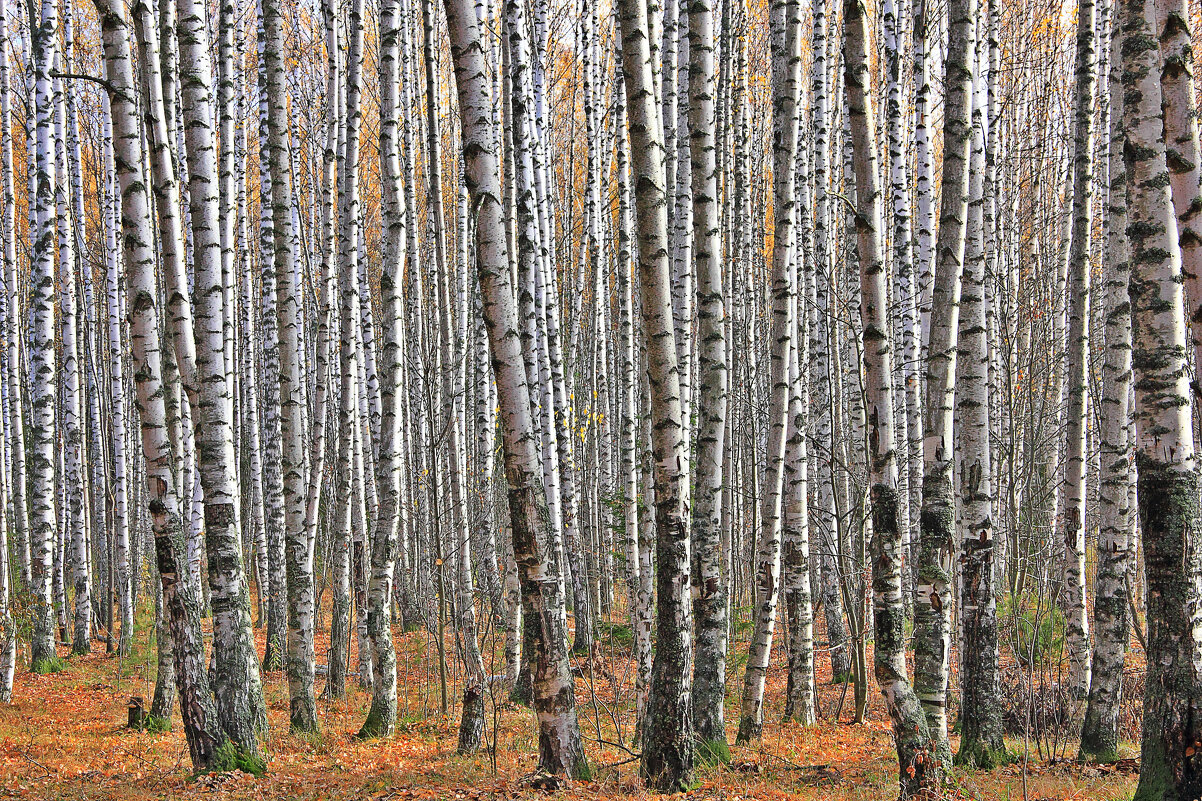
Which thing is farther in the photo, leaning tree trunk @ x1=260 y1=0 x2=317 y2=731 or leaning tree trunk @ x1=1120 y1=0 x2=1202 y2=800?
leaning tree trunk @ x1=260 y1=0 x2=317 y2=731

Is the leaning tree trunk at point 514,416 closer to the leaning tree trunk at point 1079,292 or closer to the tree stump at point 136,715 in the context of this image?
the leaning tree trunk at point 1079,292

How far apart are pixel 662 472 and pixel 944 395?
75.9 inches

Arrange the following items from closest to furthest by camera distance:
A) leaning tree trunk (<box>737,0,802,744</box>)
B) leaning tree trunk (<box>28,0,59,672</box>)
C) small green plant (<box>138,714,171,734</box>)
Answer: leaning tree trunk (<box>737,0,802,744</box>) → small green plant (<box>138,714,171,734</box>) → leaning tree trunk (<box>28,0,59,672</box>)

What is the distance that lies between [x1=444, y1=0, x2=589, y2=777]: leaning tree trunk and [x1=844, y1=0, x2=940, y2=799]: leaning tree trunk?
6.32 ft

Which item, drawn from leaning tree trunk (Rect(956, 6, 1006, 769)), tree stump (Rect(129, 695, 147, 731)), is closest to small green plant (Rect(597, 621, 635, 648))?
tree stump (Rect(129, 695, 147, 731))

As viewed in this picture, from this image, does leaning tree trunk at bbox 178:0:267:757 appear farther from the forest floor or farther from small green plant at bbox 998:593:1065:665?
small green plant at bbox 998:593:1065:665

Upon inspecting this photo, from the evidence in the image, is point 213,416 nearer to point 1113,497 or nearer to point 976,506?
point 976,506

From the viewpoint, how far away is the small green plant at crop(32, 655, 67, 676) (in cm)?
1180

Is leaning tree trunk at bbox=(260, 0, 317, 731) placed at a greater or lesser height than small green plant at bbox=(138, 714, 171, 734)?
greater

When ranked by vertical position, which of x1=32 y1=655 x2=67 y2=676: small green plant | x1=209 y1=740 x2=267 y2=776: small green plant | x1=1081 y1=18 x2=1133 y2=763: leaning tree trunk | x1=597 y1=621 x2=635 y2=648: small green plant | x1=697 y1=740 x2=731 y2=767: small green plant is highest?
x1=1081 y1=18 x2=1133 y2=763: leaning tree trunk

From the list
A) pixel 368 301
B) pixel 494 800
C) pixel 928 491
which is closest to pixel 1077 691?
pixel 928 491

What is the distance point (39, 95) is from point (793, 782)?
1102cm

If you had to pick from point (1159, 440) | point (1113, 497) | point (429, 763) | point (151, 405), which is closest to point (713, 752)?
point (429, 763)

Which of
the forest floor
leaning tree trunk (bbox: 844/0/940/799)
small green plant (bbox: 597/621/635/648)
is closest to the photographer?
leaning tree trunk (bbox: 844/0/940/799)
